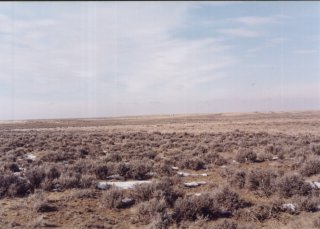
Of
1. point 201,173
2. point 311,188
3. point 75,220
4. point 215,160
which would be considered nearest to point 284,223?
point 311,188

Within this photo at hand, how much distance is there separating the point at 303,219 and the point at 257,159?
11.0m

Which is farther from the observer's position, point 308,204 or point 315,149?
point 315,149

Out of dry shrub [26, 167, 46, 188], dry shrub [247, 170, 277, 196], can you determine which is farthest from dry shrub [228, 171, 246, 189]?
dry shrub [26, 167, 46, 188]

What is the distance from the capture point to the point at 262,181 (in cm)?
1315

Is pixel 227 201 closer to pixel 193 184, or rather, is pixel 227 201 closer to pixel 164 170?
pixel 193 184

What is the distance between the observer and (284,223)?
32.0ft

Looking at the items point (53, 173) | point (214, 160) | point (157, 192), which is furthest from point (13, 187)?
point (214, 160)

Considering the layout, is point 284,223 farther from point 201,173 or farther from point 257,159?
point 257,159

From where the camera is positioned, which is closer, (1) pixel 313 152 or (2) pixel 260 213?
(2) pixel 260 213

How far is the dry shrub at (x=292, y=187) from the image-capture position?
12008 millimetres

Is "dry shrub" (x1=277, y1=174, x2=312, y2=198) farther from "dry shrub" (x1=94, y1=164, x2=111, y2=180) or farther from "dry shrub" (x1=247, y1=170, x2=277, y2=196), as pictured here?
"dry shrub" (x1=94, y1=164, x2=111, y2=180)

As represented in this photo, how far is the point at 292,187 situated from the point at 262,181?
117 cm

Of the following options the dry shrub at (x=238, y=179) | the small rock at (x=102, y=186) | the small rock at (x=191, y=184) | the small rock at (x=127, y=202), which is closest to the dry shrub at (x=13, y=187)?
the small rock at (x=102, y=186)

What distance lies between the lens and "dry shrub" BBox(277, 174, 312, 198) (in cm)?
1201
